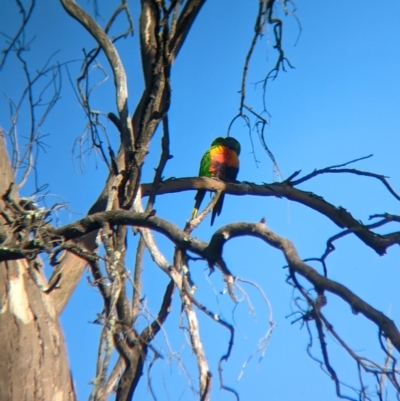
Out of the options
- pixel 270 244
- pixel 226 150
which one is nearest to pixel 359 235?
pixel 270 244

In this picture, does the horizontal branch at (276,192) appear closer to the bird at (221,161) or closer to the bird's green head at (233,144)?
the bird at (221,161)

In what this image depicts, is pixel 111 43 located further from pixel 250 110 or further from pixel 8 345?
pixel 8 345

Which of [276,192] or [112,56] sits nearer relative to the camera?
Answer: [112,56]

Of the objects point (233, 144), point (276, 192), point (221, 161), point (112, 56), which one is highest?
point (233, 144)


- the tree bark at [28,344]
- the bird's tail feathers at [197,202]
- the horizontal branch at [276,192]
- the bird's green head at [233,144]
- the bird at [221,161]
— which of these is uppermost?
the bird's green head at [233,144]

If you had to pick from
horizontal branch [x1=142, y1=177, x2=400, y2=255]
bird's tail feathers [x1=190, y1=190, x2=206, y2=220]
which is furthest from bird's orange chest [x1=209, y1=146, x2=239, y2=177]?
horizontal branch [x1=142, y1=177, x2=400, y2=255]

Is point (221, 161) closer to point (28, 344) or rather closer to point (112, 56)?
point (112, 56)

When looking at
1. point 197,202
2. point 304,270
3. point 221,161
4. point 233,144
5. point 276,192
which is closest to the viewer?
point 304,270

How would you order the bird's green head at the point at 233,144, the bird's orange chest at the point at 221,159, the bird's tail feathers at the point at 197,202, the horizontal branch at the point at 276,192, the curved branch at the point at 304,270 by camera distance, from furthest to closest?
1. the bird's green head at the point at 233,144
2. the bird's orange chest at the point at 221,159
3. the bird's tail feathers at the point at 197,202
4. the horizontal branch at the point at 276,192
5. the curved branch at the point at 304,270

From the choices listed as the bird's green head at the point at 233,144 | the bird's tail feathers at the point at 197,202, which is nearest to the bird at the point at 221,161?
the bird's green head at the point at 233,144

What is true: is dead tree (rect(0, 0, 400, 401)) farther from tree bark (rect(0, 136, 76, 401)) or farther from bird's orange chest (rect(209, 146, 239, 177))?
bird's orange chest (rect(209, 146, 239, 177))

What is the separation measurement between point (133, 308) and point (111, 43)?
1.44 metres

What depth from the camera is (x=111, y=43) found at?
3086 millimetres

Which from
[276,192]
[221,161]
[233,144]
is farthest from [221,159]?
[276,192]
